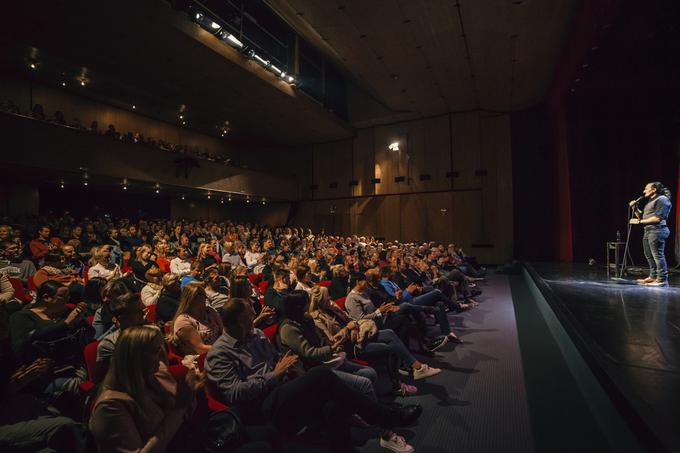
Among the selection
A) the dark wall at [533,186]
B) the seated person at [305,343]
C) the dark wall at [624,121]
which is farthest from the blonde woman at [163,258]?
the dark wall at [533,186]

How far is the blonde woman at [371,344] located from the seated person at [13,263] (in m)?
3.91

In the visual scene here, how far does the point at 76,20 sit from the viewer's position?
19.4ft

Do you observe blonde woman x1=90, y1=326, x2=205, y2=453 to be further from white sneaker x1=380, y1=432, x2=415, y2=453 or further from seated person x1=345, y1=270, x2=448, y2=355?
seated person x1=345, y1=270, x2=448, y2=355

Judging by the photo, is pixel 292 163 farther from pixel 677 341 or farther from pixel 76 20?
pixel 677 341

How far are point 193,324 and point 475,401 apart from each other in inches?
81.6

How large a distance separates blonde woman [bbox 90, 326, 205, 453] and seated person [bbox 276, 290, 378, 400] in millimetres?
745

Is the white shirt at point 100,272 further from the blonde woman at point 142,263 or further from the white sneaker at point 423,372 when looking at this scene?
the white sneaker at point 423,372

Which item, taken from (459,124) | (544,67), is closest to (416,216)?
(459,124)

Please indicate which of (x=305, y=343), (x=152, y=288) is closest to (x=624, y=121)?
(x=305, y=343)

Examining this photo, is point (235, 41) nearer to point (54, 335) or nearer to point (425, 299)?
point (425, 299)

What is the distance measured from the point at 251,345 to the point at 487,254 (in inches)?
433

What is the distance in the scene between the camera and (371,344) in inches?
110

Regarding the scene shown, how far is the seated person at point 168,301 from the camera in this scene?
9.00 ft

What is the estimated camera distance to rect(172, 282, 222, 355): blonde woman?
7.19 feet
